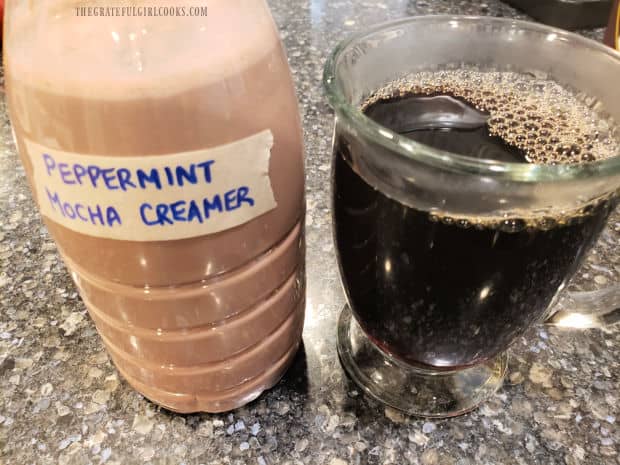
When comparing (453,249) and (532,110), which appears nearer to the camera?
(453,249)

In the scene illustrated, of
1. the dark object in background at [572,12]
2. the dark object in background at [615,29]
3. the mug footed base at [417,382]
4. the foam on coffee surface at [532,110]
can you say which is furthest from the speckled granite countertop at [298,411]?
the dark object in background at [572,12]

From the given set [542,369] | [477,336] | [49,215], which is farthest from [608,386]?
[49,215]

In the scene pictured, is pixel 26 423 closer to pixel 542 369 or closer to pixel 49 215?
pixel 49 215

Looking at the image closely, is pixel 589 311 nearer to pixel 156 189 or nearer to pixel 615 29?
pixel 156 189

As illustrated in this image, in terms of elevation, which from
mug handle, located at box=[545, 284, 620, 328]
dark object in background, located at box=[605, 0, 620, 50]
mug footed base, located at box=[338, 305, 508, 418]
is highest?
dark object in background, located at box=[605, 0, 620, 50]

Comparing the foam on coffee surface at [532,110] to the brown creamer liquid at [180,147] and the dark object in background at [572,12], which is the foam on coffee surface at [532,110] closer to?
the brown creamer liquid at [180,147]

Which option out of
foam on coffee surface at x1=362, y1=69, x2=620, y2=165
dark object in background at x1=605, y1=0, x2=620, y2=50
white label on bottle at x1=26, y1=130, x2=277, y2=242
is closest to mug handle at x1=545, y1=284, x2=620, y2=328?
foam on coffee surface at x1=362, y1=69, x2=620, y2=165

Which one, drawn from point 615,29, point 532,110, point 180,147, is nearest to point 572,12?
point 615,29

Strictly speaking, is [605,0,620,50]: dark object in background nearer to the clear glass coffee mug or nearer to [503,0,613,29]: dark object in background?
[503,0,613,29]: dark object in background
